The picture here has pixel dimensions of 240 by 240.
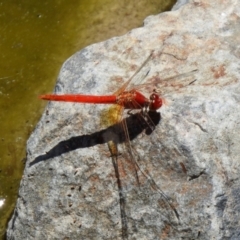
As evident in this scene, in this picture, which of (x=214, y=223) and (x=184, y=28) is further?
(x=184, y=28)

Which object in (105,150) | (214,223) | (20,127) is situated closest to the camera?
(214,223)

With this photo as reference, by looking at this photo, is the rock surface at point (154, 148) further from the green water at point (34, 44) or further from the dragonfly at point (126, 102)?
the green water at point (34, 44)

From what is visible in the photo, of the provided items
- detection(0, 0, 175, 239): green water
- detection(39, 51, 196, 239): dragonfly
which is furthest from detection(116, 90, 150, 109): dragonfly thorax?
detection(0, 0, 175, 239): green water

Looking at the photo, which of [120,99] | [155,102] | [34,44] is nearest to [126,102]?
[120,99]

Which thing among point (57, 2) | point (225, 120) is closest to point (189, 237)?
point (225, 120)

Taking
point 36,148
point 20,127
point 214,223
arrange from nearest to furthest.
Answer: point 214,223 → point 36,148 → point 20,127

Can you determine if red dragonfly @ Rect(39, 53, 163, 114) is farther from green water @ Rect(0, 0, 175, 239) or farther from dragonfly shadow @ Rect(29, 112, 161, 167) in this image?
green water @ Rect(0, 0, 175, 239)

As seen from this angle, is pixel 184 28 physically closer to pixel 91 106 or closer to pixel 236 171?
pixel 91 106
